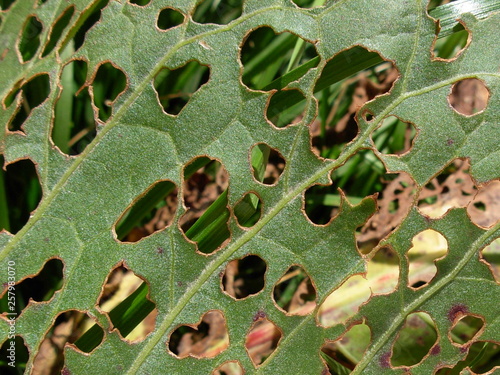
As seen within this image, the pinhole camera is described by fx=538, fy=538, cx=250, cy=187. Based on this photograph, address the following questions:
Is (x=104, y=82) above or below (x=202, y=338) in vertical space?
above

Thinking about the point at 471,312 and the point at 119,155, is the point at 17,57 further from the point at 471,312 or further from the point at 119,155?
the point at 471,312

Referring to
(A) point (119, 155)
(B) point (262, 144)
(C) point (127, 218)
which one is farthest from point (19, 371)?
(B) point (262, 144)

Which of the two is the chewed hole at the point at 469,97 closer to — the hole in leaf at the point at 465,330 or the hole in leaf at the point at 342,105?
the hole in leaf at the point at 342,105

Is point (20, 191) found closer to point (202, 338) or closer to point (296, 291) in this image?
point (202, 338)

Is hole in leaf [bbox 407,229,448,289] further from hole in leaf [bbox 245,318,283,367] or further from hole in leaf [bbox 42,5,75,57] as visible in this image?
hole in leaf [bbox 42,5,75,57]

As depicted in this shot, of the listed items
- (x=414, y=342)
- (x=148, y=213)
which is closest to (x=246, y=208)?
(x=148, y=213)
